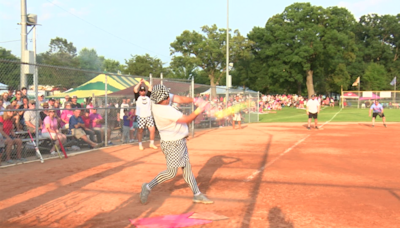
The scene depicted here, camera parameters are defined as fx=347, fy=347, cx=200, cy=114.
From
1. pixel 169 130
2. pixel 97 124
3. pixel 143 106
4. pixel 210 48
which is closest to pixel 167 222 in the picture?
pixel 169 130

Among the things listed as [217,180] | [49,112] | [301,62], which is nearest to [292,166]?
[217,180]

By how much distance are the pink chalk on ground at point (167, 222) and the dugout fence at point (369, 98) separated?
48557mm

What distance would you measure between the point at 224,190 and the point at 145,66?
215 ft

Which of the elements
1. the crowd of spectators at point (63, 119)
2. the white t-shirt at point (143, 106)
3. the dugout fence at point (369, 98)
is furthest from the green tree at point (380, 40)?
the white t-shirt at point (143, 106)

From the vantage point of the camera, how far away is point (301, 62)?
177 ft

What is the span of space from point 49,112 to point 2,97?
4.83ft

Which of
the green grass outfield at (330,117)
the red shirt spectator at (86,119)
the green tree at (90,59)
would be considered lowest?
the green grass outfield at (330,117)

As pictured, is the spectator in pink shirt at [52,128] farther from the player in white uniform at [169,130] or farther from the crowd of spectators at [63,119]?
the player in white uniform at [169,130]

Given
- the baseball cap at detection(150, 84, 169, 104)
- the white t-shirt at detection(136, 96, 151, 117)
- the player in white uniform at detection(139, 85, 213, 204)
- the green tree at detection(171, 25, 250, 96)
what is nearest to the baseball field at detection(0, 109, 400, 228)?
the player in white uniform at detection(139, 85, 213, 204)

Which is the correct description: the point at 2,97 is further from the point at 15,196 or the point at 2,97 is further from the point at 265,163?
the point at 265,163

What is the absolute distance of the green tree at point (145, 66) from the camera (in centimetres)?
6981

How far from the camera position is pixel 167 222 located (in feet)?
15.2

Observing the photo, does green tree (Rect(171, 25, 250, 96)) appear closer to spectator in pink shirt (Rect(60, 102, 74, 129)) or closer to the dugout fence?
the dugout fence

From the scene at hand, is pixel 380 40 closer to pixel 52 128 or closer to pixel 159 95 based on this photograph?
pixel 52 128
